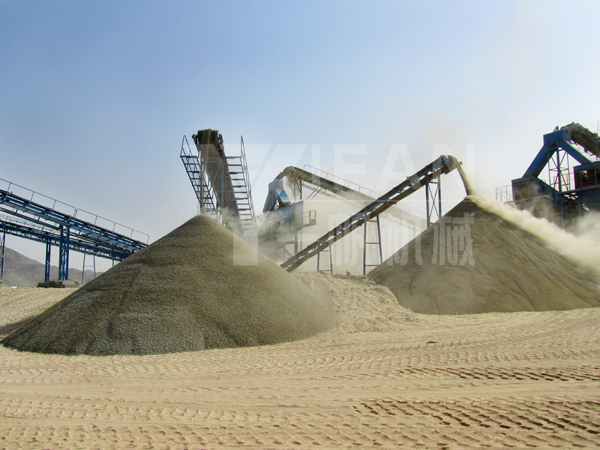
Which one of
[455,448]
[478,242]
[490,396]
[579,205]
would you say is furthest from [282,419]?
[579,205]

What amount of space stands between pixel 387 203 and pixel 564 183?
1248cm

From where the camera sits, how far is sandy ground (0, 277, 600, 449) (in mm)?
3092

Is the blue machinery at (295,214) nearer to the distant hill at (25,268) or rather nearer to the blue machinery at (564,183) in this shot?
the blue machinery at (564,183)

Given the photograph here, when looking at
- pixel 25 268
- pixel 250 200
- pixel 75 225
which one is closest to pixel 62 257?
pixel 75 225

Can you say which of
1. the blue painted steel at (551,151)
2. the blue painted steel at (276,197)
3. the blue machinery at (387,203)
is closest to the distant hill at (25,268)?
the blue painted steel at (276,197)

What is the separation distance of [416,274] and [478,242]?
9.58 ft

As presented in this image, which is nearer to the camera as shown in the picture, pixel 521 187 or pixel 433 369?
pixel 433 369

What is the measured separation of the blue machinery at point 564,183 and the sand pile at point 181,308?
62.3 ft

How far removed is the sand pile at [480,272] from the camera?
12.5 m

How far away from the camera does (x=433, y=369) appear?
5.11 metres

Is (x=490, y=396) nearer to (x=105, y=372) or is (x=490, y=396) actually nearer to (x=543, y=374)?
(x=543, y=374)

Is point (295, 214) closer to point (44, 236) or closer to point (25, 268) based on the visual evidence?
point (44, 236)

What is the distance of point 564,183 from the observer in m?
22.8

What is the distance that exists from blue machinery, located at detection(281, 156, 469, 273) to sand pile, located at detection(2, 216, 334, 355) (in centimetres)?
761
